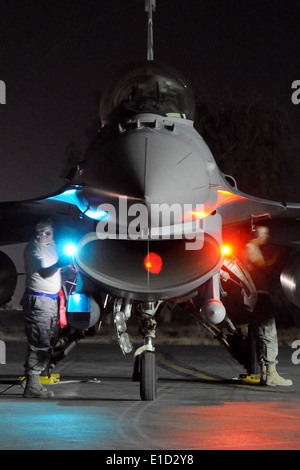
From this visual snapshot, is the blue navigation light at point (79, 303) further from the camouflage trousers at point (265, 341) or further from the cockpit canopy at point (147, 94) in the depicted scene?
the camouflage trousers at point (265, 341)

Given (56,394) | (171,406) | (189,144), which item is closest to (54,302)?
(56,394)

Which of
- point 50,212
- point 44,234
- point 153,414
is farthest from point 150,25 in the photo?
point 153,414

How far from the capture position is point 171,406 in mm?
8914

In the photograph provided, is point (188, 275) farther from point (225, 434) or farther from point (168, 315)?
point (168, 315)

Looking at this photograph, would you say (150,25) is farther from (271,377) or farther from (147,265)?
(271,377)

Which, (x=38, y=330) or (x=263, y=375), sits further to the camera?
(x=263, y=375)

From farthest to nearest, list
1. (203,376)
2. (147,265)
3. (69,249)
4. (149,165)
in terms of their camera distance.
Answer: (203,376) → (69,249) → (147,265) → (149,165)

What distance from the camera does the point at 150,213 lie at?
8.27 meters

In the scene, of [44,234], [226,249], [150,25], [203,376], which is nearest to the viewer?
[44,234]

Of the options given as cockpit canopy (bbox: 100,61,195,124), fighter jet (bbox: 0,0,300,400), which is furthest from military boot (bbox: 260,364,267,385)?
cockpit canopy (bbox: 100,61,195,124)

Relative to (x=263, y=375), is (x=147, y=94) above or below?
above

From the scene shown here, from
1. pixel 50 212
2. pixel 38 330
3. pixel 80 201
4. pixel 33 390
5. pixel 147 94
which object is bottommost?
pixel 33 390

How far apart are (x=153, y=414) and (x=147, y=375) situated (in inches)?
45.0

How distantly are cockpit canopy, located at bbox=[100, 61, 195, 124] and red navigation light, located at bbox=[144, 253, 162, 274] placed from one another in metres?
1.59
